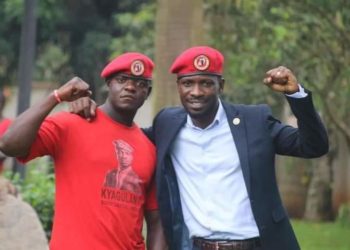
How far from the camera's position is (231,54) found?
1711 centimetres

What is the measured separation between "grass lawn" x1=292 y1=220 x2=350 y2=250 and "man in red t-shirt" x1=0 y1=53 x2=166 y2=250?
11.4 m

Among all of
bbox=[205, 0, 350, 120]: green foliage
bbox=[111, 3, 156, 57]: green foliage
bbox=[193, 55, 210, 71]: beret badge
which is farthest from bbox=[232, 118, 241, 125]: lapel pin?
bbox=[111, 3, 156, 57]: green foliage

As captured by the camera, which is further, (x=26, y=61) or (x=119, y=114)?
(x=26, y=61)

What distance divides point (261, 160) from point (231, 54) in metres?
11.6

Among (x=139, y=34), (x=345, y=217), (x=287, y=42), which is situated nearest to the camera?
(x=287, y=42)

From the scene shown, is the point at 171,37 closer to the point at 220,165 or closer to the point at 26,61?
the point at 26,61

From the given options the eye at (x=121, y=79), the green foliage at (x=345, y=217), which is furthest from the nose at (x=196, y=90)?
the green foliage at (x=345, y=217)

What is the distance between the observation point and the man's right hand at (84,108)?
5398mm

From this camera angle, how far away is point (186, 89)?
5.60m

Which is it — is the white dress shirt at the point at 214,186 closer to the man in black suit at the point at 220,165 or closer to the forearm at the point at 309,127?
the man in black suit at the point at 220,165

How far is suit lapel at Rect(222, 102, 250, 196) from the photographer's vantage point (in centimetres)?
549

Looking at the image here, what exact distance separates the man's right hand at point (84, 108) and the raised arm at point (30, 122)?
0.18m

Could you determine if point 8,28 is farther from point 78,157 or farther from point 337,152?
point 78,157

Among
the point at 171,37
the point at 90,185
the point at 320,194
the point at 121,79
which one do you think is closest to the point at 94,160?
the point at 90,185
